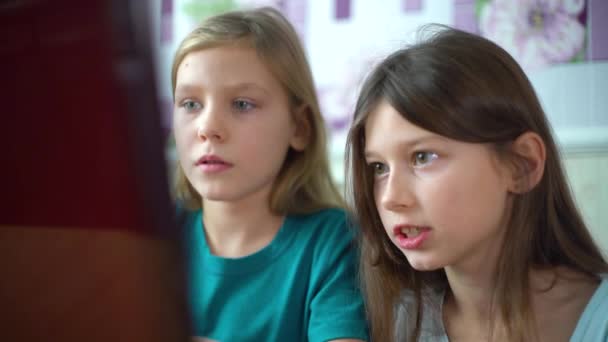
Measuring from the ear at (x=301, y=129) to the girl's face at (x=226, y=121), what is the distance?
7 cm

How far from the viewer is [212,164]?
1.08 m

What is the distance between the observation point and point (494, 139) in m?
0.93

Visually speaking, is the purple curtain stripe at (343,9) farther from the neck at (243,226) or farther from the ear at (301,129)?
the neck at (243,226)

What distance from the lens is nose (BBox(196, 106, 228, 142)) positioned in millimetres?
1070

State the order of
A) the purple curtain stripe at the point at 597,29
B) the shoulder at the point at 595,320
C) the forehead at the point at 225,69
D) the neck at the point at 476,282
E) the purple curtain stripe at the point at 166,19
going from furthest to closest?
1. the purple curtain stripe at the point at 166,19
2. the purple curtain stripe at the point at 597,29
3. the forehead at the point at 225,69
4. the neck at the point at 476,282
5. the shoulder at the point at 595,320

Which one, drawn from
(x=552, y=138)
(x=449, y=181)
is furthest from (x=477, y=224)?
(x=552, y=138)

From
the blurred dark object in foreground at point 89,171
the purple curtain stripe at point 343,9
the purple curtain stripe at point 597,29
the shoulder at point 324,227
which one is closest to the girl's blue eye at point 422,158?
the shoulder at point 324,227

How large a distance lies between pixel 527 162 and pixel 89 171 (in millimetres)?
851

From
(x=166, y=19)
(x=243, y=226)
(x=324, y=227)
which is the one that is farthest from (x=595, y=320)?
(x=166, y=19)

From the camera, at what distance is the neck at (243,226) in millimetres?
1191

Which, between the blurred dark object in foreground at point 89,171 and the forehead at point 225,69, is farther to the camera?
the forehead at point 225,69

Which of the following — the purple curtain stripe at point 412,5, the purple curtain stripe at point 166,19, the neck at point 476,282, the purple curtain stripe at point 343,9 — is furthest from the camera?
the purple curtain stripe at point 166,19

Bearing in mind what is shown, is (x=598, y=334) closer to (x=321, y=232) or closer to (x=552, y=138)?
(x=552, y=138)

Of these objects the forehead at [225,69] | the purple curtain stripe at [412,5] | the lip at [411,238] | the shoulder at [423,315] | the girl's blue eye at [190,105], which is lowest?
the shoulder at [423,315]
